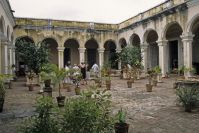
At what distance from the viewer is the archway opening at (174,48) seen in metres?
20.1

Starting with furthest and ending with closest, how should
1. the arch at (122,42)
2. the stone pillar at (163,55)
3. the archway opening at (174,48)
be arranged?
the arch at (122,42), the archway opening at (174,48), the stone pillar at (163,55)

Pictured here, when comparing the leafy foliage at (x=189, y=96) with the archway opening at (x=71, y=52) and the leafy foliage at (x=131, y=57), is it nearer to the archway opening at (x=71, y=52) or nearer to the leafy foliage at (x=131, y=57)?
the leafy foliage at (x=131, y=57)

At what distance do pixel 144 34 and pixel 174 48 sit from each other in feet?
11.6

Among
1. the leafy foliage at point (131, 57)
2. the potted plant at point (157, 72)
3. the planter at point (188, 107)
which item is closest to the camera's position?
the planter at point (188, 107)

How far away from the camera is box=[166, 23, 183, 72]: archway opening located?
20.1m

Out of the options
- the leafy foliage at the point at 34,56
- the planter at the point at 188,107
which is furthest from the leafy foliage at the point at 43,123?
the leafy foliage at the point at 34,56

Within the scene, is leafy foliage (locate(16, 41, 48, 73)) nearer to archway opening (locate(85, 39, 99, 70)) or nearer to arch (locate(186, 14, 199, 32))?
arch (locate(186, 14, 199, 32))

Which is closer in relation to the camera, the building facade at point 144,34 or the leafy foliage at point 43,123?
the leafy foliage at point 43,123

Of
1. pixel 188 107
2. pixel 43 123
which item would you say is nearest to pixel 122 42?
pixel 188 107

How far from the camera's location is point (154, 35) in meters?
23.0

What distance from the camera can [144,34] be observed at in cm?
2034

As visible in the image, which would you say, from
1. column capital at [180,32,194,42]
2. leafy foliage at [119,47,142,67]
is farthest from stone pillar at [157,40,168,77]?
column capital at [180,32,194,42]

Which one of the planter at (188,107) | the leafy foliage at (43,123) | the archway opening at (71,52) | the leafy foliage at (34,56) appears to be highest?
the archway opening at (71,52)

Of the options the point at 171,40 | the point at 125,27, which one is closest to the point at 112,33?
the point at 125,27
